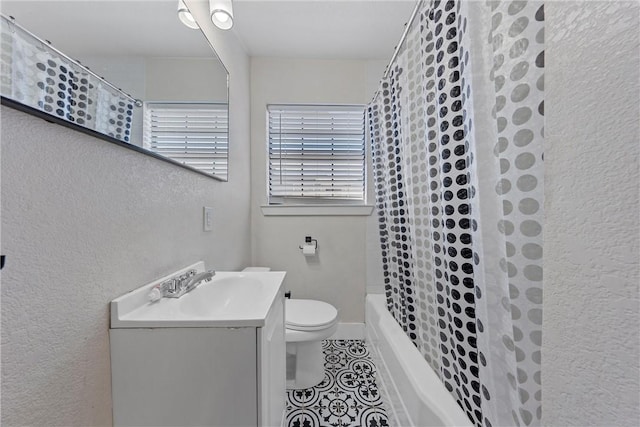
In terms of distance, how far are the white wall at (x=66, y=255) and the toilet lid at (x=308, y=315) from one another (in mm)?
784

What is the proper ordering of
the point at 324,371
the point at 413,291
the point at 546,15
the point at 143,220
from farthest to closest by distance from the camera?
the point at 324,371 → the point at 413,291 → the point at 143,220 → the point at 546,15

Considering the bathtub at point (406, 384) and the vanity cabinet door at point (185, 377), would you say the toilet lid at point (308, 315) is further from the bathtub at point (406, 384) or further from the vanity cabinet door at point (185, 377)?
the vanity cabinet door at point (185, 377)

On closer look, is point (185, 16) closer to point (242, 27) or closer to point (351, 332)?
point (242, 27)

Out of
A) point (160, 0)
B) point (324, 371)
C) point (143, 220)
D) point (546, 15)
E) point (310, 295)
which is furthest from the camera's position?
point (310, 295)

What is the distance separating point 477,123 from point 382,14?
142 cm

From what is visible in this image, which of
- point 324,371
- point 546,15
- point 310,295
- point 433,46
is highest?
point 433,46

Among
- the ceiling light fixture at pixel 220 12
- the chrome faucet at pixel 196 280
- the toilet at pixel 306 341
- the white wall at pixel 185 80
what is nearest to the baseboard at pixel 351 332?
the toilet at pixel 306 341

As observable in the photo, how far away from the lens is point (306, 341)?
135 centimetres

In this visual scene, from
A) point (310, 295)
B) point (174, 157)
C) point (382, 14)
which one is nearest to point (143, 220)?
point (174, 157)

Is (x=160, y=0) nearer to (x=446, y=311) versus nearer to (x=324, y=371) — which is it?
(x=446, y=311)

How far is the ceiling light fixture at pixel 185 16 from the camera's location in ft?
3.29

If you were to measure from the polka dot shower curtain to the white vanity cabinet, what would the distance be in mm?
613

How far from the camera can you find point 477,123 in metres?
0.61

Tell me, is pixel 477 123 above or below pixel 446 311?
above
